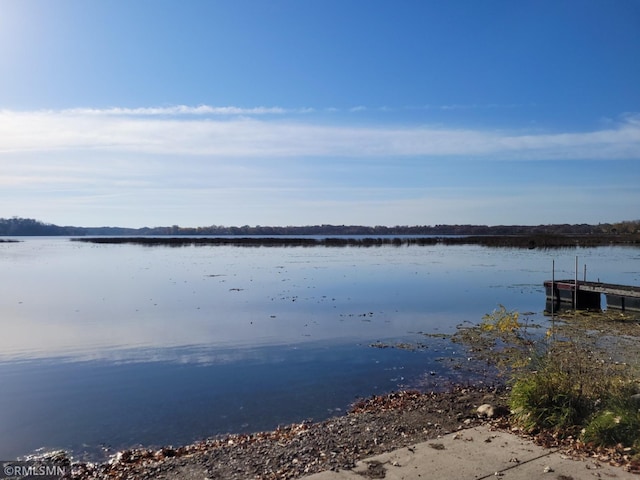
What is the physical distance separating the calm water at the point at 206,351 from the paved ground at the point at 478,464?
165 inches

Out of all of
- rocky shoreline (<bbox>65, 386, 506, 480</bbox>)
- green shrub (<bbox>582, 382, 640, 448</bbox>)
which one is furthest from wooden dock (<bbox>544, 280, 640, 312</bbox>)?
green shrub (<bbox>582, 382, 640, 448</bbox>)

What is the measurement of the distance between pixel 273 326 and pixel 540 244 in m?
81.9

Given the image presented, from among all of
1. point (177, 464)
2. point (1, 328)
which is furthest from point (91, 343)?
point (177, 464)

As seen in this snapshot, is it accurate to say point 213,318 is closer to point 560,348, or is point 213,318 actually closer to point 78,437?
point 78,437

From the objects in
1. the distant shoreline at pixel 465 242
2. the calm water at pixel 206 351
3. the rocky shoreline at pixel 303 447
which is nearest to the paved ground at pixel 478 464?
the rocky shoreline at pixel 303 447

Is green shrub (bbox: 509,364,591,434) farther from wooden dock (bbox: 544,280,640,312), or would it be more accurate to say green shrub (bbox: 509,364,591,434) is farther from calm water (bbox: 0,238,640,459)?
wooden dock (bbox: 544,280,640,312)

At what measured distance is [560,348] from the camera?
9727 mm

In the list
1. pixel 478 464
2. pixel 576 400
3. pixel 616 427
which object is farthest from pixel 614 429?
pixel 478 464

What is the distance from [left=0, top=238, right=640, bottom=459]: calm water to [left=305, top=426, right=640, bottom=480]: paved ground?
13.8 ft

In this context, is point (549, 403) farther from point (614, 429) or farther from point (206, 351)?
point (206, 351)

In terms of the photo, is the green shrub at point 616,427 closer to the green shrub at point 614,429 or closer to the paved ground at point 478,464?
the green shrub at point 614,429

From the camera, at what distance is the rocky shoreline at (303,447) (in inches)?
280

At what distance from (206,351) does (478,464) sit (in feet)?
39.7

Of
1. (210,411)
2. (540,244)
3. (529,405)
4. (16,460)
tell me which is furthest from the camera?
(540,244)
